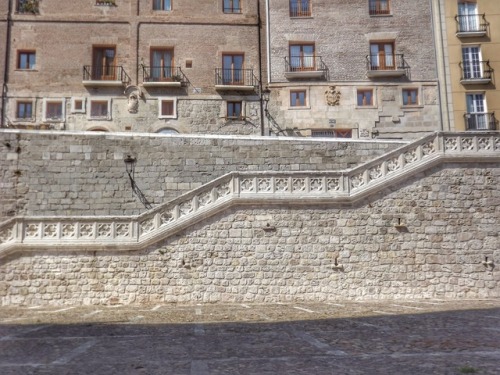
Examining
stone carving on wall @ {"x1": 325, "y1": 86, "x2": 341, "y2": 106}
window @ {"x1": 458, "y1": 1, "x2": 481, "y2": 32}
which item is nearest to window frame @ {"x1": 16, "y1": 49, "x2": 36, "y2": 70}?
stone carving on wall @ {"x1": 325, "y1": 86, "x2": 341, "y2": 106}

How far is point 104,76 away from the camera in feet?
70.9

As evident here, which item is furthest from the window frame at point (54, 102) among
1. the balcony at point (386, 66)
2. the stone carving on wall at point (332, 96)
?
the balcony at point (386, 66)

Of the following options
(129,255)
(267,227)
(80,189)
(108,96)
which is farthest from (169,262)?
(108,96)

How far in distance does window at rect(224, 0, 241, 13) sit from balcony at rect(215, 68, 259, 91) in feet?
10.3

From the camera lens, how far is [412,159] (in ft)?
44.0

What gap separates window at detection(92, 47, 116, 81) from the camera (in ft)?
70.9

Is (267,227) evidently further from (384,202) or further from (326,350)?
(326,350)

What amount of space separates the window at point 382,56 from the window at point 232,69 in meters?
6.27

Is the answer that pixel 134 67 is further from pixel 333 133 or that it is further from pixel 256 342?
pixel 256 342

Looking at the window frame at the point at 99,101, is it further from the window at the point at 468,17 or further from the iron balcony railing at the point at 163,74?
the window at the point at 468,17

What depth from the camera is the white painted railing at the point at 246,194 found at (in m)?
12.1

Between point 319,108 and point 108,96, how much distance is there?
9834 millimetres

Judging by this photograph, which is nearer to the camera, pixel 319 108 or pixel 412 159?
pixel 412 159

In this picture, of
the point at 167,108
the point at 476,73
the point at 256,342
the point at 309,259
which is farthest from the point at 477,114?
the point at 256,342
